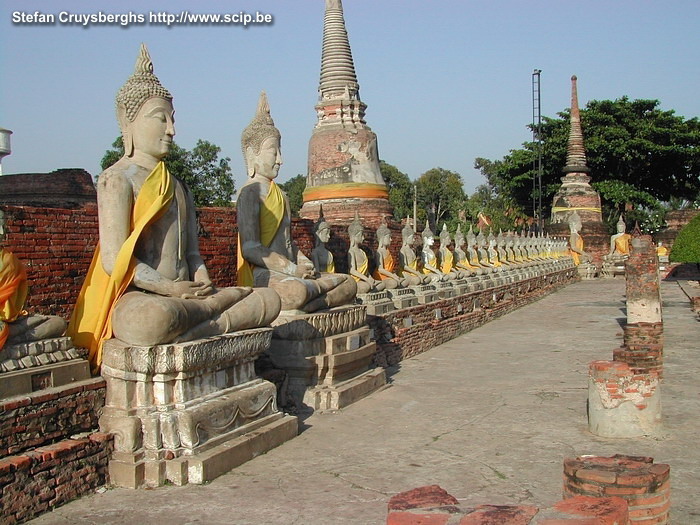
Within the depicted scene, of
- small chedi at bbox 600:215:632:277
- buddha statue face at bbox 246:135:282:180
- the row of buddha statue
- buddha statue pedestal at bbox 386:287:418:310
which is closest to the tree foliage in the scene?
small chedi at bbox 600:215:632:277

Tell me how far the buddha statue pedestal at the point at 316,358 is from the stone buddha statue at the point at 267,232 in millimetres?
212

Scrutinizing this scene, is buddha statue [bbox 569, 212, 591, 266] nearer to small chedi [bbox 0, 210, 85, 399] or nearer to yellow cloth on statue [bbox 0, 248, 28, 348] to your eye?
small chedi [bbox 0, 210, 85, 399]

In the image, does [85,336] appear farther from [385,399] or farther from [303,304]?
[385,399]

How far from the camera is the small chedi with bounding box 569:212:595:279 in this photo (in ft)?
99.2

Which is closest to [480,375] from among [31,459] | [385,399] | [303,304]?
[385,399]

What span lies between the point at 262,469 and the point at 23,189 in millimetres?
10312

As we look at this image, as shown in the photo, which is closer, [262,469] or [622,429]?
[262,469]

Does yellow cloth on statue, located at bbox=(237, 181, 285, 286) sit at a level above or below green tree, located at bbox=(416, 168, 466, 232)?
below

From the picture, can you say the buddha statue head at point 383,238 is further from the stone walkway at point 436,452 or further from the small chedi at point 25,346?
the small chedi at point 25,346

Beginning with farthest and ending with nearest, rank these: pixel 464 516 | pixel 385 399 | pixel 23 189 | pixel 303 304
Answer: pixel 23 189, pixel 385 399, pixel 303 304, pixel 464 516

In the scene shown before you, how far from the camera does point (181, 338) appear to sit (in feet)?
16.0

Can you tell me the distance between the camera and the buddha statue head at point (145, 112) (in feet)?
17.6

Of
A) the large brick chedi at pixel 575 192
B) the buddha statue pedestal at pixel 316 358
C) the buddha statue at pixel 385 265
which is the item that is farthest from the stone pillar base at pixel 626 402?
the large brick chedi at pixel 575 192

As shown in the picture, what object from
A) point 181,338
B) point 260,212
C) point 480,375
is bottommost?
point 480,375
